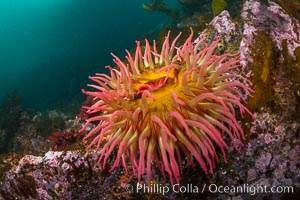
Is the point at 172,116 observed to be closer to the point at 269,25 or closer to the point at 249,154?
the point at 249,154

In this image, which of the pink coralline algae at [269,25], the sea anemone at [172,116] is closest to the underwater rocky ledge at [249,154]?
the pink coralline algae at [269,25]

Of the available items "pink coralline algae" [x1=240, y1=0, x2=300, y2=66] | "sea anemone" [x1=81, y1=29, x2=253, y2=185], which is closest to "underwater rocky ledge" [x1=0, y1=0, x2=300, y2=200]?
"pink coralline algae" [x1=240, y1=0, x2=300, y2=66]

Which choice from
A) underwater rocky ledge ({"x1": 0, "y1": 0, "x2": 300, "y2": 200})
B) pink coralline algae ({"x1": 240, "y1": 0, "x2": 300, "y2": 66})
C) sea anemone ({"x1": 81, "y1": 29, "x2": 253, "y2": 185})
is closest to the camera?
sea anemone ({"x1": 81, "y1": 29, "x2": 253, "y2": 185})

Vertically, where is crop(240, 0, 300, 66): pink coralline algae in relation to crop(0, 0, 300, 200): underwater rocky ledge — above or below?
above

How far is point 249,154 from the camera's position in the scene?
3268 mm

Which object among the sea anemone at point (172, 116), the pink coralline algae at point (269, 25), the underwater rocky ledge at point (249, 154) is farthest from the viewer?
the pink coralline algae at point (269, 25)

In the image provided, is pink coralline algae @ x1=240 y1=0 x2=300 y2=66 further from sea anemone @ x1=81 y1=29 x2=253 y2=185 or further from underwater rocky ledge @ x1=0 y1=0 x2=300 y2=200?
sea anemone @ x1=81 y1=29 x2=253 y2=185

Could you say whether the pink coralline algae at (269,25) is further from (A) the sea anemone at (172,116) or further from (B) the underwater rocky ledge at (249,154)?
(A) the sea anemone at (172,116)

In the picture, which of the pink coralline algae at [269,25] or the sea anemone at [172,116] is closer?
the sea anemone at [172,116]

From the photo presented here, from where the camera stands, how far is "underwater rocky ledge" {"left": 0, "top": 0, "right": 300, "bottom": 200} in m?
3.27

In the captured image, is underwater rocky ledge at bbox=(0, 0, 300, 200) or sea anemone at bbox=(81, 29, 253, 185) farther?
underwater rocky ledge at bbox=(0, 0, 300, 200)

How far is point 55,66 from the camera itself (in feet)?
112

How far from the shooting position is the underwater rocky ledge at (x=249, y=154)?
327 centimetres

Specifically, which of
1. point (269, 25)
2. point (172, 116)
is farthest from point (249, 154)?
point (269, 25)
